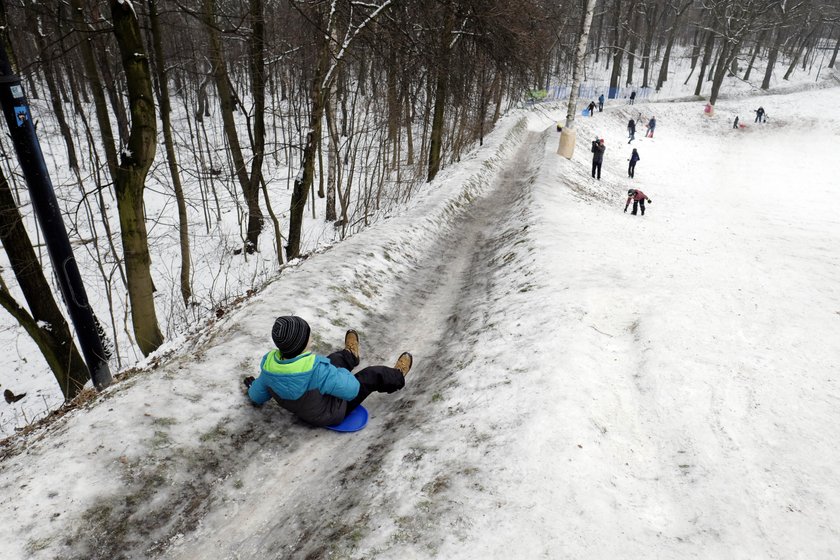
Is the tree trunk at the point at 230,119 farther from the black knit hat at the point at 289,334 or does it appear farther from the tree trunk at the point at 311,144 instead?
the black knit hat at the point at 289,334

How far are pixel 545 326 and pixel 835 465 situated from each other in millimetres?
2876

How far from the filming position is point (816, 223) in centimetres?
1491

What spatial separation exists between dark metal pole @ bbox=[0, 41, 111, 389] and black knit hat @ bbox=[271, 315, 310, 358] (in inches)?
117

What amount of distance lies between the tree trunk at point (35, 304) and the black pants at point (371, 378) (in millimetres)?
3905

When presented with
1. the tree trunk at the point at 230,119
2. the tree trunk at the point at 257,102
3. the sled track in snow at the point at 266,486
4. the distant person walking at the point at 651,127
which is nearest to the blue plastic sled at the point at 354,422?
the sled track in snow at the point at 266,486

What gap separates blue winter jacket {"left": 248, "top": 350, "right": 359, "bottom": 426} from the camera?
409 centimetres

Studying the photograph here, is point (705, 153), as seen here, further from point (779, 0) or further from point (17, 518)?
point (17, 518)

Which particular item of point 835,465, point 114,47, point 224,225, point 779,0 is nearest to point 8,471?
point 835,465

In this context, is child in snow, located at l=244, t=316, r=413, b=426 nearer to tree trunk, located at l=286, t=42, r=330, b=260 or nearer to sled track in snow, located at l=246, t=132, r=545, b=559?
sled track in snow, located at l=246, t=132, r=545, b=559

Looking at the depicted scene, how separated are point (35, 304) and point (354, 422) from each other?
17.2 feet

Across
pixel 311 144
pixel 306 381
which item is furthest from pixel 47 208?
pixel 311 144

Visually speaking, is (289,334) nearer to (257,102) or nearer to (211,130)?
(257,102)

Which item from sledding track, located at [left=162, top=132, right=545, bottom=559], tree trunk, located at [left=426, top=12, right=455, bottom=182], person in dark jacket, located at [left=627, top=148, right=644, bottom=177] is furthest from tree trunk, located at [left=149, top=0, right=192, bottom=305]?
person in dark jacket, located at [left=627, top=148, right=644, bottom=177]

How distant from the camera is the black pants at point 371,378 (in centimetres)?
464
